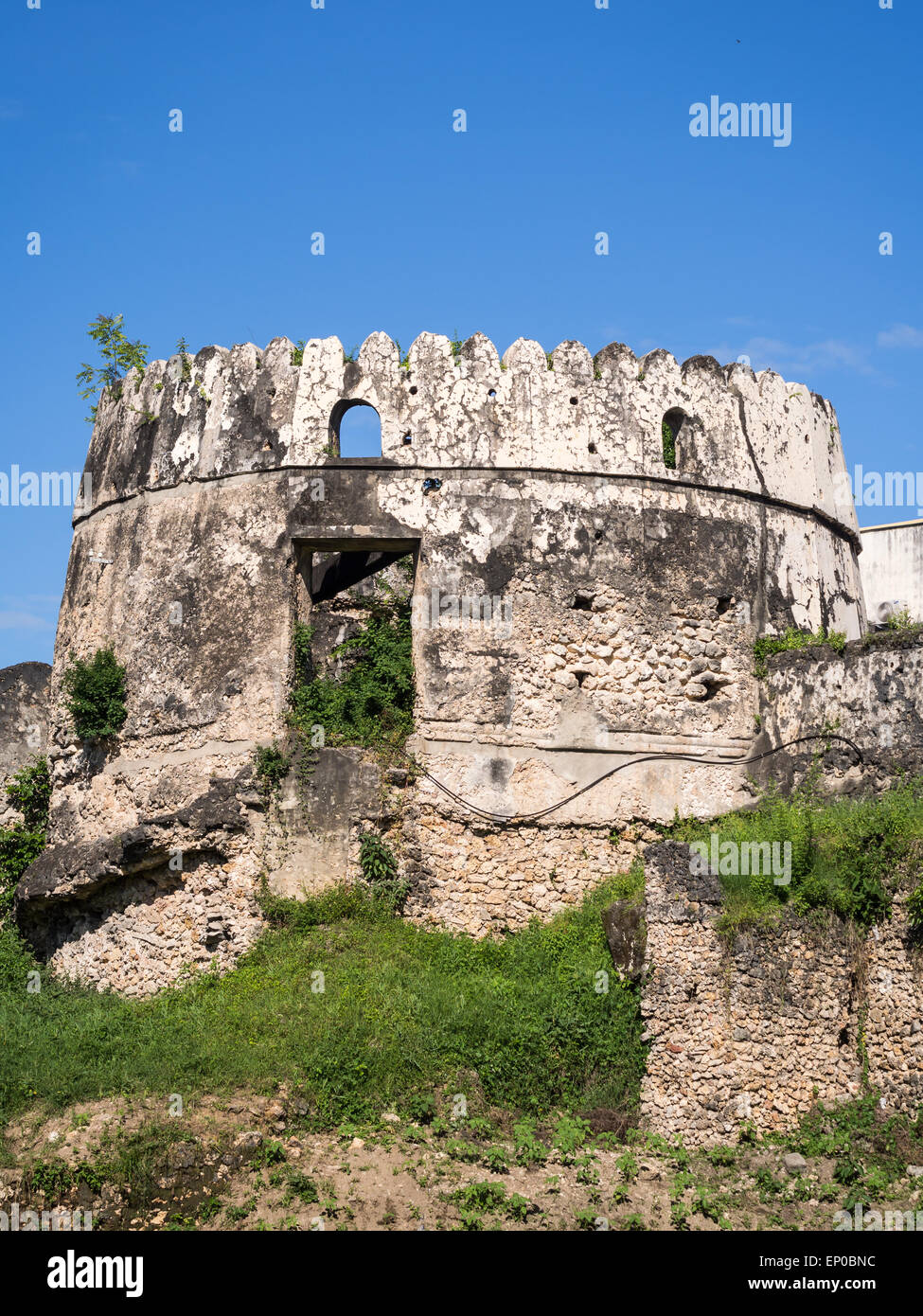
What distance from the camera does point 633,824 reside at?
15.5m

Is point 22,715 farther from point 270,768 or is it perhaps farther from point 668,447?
point 668,447

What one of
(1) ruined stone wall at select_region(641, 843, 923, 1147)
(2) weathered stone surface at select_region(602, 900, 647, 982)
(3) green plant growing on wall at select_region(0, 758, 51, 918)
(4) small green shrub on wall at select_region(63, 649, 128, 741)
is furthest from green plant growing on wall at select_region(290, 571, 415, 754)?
(1) ruined stone wall at select_region(641, 843, 923, 1147)

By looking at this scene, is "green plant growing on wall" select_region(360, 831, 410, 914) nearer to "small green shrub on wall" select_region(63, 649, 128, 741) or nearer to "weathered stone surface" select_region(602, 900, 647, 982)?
"weathered stone surface" select_region(602, 900, 647, 982)

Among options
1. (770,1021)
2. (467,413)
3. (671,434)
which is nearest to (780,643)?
(671,434)

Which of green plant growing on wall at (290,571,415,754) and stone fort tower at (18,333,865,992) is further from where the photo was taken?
green plant growing on wall at (290,571,415,754)

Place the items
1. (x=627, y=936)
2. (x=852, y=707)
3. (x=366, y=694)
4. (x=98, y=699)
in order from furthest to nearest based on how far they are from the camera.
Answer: (x=98, y=699)
(x=366, y=694)
(x=852, y=707)
(x=627, y=936)

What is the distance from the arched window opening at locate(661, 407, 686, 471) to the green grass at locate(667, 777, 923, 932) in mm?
4841

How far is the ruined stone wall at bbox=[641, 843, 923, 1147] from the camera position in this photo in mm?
11836

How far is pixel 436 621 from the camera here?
15664mm

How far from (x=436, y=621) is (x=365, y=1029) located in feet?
15.1

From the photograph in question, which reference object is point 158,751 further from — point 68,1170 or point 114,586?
point 68,1170

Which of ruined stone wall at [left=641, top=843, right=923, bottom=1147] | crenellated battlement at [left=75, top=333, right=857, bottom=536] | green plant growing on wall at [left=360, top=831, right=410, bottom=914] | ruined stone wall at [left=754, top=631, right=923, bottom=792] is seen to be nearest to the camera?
ruined stone wall at [left=641, top=843, right=923, bottom=1147]

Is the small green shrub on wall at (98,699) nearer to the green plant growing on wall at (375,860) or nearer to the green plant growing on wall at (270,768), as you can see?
the green plant growing on wall at (270,768)

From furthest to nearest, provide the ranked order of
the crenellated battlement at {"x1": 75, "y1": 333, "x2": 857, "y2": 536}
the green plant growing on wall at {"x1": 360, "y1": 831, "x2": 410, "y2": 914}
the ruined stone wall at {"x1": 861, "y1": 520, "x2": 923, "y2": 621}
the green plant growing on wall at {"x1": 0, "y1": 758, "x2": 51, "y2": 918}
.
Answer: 1. the ruined stone wall at {"x1": 861, "y1": 520, "x2": 923, "y2": 621}
2. the green plant growing on wall at {"x1": 0, "y1": 758, "x2": 51, "y2": 918}
3. the crenellated battlement at {"x1": 75, "y1": 333, "x2": 857, "y2": 536}
4. the green plant growing on wall at {"x1": 360, "y1": 831, "x2": 410, "y2": 914}
